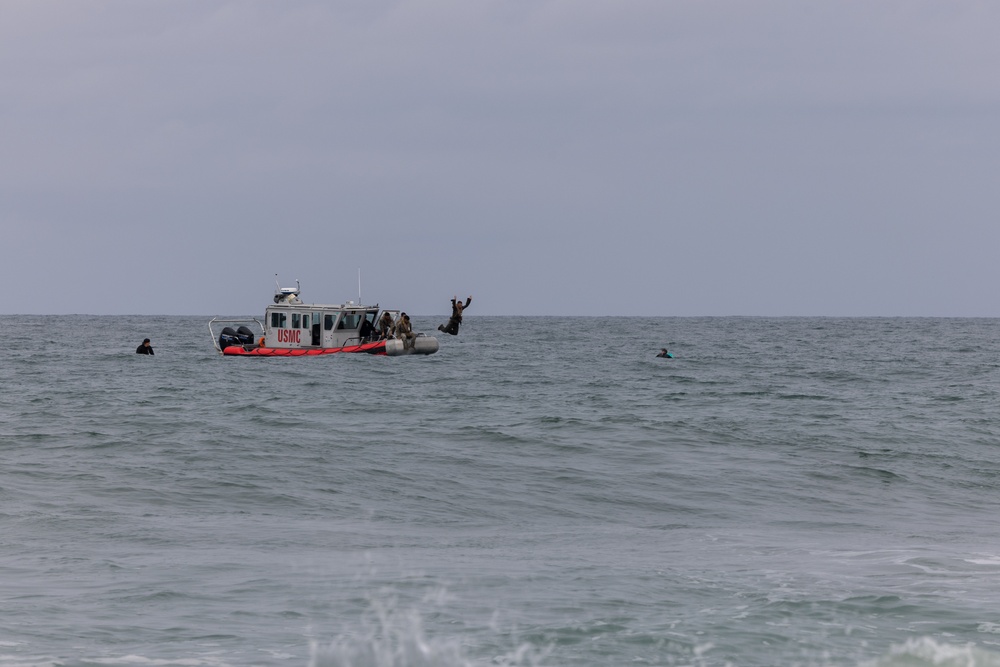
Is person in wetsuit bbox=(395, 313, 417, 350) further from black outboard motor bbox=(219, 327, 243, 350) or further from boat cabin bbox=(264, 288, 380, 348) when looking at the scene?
black outboard motor bbox=(219, 327, 243, 350)

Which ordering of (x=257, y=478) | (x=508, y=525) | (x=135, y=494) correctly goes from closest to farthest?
(x=508, y=525), (x=135, y=494), (x=257, y=478)

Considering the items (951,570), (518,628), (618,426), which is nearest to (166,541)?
(518,628)

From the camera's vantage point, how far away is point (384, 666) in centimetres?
696

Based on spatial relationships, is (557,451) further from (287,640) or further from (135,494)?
(287,640)

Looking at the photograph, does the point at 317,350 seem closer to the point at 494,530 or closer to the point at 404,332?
the point at 404,332

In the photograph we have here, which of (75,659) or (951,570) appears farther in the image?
(951,570)

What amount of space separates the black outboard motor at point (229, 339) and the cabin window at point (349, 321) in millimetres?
5995

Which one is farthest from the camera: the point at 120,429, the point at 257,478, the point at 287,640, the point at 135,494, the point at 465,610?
the point at 120,429

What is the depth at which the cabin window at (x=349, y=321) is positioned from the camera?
134 ft

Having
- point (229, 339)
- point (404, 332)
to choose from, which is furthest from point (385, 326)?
point (229, 339)

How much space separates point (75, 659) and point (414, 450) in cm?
1111

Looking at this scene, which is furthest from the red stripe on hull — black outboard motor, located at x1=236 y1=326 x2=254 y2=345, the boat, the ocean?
the ocean

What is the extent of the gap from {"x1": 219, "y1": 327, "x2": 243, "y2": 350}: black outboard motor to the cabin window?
5.99 metres

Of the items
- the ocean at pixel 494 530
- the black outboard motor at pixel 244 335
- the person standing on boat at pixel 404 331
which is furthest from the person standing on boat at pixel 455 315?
the ocean at pixel 494 530
